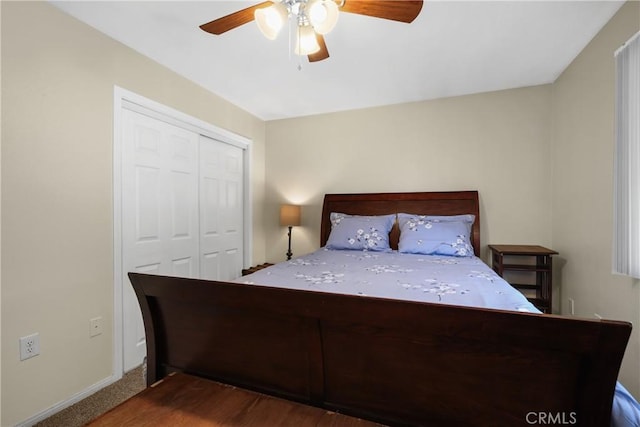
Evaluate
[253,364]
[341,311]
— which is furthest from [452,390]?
Answer: [253,364]

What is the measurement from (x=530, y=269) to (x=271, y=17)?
2.71 m

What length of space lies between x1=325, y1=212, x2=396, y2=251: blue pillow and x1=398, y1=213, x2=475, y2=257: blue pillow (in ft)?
0.60

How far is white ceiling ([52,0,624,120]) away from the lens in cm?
167

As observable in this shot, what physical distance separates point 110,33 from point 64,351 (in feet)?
6.77

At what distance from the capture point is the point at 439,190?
9.76ft

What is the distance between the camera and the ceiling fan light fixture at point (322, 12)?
1.22 metres

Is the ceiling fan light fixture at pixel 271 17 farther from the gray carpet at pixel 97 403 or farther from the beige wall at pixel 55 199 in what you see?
the gray carpet at pixel 97 403

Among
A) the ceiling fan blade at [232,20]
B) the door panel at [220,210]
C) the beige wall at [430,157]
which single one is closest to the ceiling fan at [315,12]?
the ceiling fan blade at [232,20]

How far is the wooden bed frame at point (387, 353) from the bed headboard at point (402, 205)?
2165mm

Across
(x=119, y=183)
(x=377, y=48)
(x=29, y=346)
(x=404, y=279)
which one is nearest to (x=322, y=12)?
(x=377, y=48)

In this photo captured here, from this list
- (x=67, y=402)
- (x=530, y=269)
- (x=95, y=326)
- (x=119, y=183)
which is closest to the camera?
(x=67, y=402)

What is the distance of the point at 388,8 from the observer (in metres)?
1.27

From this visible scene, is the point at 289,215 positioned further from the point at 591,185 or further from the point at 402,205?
the point at 591,185

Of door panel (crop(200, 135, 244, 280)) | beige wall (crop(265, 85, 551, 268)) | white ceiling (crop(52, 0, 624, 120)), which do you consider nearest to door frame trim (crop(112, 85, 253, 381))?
white ceiling (crop(52, 0, 624, 120))
